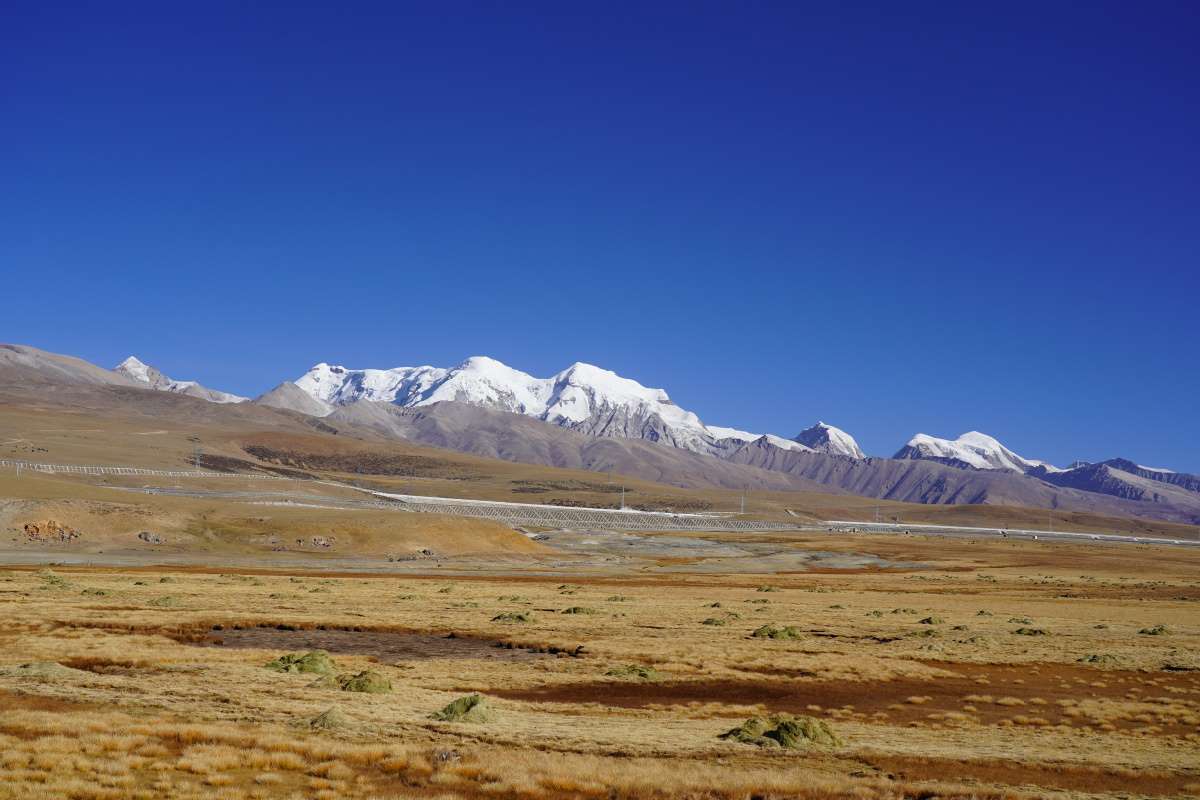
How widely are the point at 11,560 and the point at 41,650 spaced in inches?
2301

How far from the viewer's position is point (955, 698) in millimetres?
39156

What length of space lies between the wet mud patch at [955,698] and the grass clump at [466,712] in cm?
612

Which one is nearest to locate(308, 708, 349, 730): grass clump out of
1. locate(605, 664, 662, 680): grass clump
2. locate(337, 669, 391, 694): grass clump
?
locate(337, 669, 391, 694): grass clump

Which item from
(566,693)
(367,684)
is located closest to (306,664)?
(367,684)

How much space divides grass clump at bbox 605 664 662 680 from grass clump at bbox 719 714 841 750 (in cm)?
1224

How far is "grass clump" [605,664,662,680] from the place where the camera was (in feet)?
133

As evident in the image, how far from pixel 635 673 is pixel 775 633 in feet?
52.7

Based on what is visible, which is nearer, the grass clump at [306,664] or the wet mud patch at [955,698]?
the wet mud patch at [955,698]

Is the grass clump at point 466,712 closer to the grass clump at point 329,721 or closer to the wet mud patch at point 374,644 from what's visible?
the grass clump at point 329,721

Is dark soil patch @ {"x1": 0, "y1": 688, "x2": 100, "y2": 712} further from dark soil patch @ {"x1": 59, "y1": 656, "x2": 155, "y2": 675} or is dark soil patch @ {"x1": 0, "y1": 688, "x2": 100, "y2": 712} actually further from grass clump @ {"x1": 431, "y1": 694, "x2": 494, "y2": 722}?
grass clump @ {"x1": 431, "y1": 694, "x2": 494, "y2": 722}

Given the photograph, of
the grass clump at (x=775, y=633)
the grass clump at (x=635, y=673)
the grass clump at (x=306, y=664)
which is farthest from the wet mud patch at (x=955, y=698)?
the grass clump at (x=775, y=633)

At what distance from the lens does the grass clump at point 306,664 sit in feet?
121

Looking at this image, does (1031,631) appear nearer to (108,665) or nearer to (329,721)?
(329,721)

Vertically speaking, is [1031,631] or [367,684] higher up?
[1031,631]
